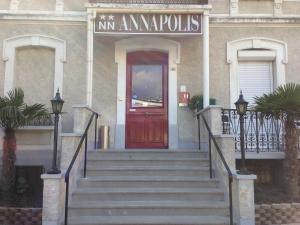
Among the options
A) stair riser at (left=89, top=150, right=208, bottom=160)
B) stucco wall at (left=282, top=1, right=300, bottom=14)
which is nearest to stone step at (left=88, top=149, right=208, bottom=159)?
stair riser at (left=89, top=150, right=208, bottom=160)

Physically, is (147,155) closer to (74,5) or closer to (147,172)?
(147,172)

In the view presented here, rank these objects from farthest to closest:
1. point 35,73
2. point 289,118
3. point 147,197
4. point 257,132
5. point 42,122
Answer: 1. point 35,73
2. point 42,122
3. point 257,132
4. point 289,118
5. point 147,197

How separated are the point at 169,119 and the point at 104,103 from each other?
175 cm

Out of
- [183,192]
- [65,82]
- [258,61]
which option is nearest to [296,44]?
[258,61]

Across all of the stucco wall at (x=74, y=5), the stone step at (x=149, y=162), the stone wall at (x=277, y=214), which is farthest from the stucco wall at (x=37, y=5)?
the stone wall at (x=277, y=214)

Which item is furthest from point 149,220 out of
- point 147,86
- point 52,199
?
point 147,86

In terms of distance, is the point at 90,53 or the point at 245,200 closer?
the point at 245,200

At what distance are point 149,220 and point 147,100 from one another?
13.9 ft

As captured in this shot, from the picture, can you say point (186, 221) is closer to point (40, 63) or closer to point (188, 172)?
point (188, 172)

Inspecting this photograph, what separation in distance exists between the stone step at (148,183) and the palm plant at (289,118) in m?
1.73

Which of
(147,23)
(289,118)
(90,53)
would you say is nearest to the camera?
(289,118)

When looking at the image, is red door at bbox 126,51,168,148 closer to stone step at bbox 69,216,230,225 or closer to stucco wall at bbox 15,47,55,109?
stucco wall at bbox 15,47,55,109

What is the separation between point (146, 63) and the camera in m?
10.4

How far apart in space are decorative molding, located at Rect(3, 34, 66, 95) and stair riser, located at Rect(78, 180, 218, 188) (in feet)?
10.6
